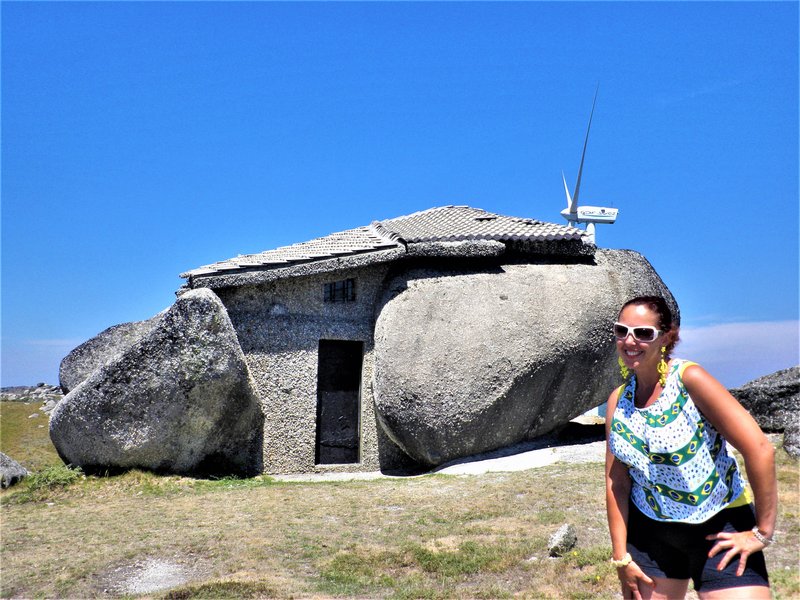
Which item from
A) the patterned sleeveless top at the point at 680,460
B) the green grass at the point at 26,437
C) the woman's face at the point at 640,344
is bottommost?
the green grass at the point at 26,437

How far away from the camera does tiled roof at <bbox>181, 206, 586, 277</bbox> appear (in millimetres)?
13625

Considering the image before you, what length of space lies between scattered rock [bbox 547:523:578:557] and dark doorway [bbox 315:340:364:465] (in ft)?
23.1

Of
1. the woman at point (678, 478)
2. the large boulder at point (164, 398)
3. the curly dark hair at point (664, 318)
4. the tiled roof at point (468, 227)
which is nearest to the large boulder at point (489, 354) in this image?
the tiled roof at point (468, 227)

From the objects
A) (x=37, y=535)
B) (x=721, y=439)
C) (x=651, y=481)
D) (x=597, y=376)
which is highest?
(x=721, y=439)

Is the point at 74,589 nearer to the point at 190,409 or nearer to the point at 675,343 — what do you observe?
the point at 190,409

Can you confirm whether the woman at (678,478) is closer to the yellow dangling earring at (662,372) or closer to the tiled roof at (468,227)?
the yellow dangling earring at (662,372)

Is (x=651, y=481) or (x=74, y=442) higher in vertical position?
(x=651, y=481)

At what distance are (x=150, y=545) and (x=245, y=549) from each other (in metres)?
1.35

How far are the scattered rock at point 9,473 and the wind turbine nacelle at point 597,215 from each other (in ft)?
93.0

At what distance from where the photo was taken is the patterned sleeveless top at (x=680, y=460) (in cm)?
359

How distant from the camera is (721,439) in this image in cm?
361

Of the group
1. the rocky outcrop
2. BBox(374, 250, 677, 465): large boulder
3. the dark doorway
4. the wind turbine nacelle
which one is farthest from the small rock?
the wind turbine nacelle

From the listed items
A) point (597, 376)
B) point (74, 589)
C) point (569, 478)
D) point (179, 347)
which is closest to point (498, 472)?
point (569, 478)

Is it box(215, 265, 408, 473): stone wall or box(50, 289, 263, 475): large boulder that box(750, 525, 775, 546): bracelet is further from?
box(215, 265, 408, 473): stone wall
